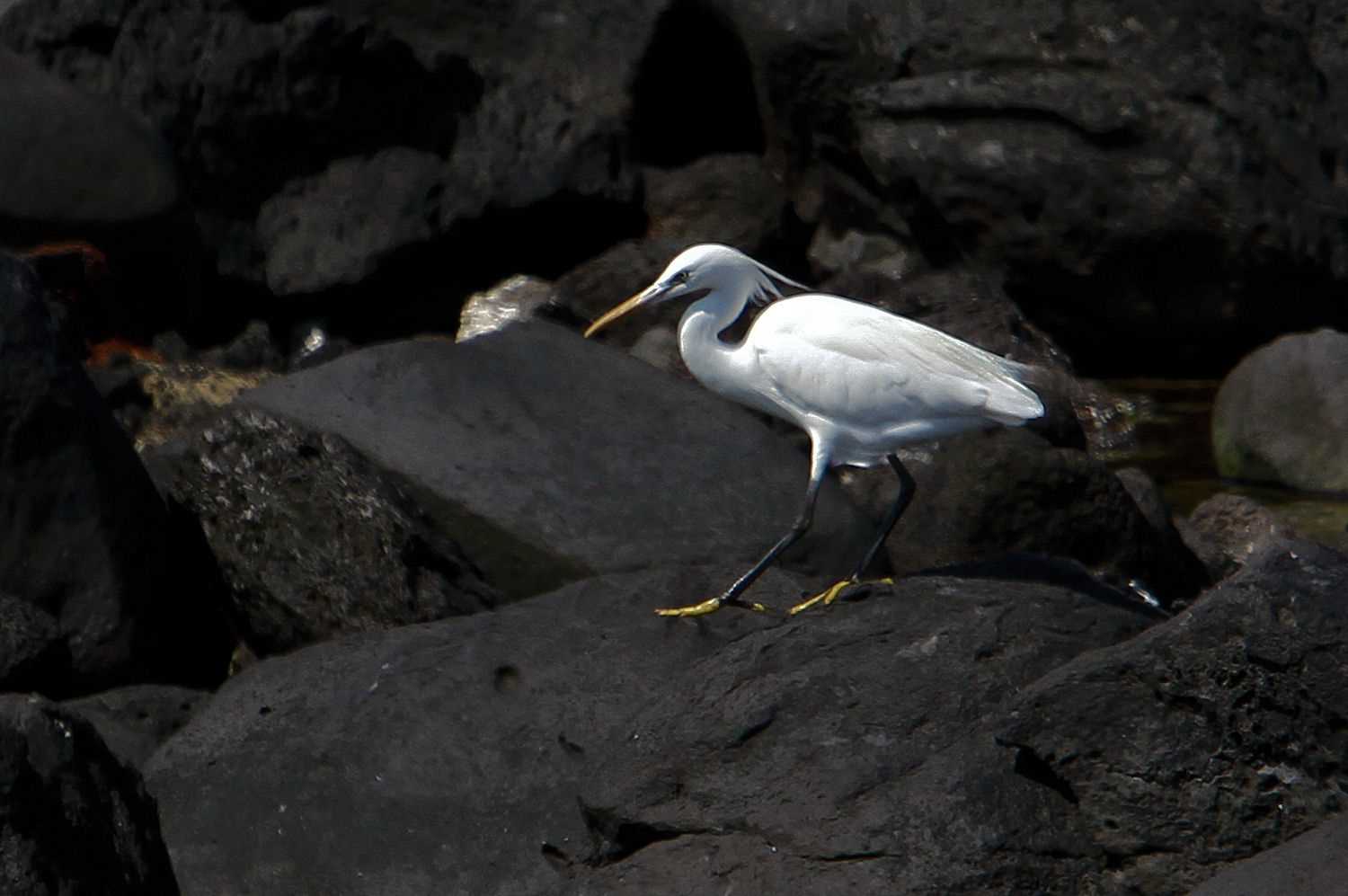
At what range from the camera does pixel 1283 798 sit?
402 centimetres

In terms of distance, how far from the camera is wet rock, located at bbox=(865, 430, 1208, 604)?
7.07 metres

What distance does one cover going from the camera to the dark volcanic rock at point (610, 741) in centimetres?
425

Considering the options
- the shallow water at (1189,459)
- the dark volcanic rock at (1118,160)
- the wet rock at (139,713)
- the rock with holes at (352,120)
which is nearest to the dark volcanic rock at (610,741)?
the wet rock at (139,713)

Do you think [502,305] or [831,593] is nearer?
[831,593]

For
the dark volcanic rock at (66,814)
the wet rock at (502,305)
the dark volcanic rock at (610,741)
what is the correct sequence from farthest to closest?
the wet rock at (502,305), the dark volcanic rock at (610,741), the dark volcanic rock at (66,814)

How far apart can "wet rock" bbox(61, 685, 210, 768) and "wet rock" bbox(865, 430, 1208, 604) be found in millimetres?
2408

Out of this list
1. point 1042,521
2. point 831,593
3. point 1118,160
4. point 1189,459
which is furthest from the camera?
point 1118,160

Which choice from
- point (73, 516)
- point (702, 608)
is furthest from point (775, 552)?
point (73, 516)

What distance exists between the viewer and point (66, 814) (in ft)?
12.9

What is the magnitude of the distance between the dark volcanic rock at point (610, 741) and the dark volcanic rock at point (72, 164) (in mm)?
5238

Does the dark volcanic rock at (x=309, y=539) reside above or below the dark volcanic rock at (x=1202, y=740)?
below

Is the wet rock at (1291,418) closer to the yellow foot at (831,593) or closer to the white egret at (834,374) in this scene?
the white egret at (834,374)

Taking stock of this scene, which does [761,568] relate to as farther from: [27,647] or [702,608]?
[27,647]

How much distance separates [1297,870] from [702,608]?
2.08m
